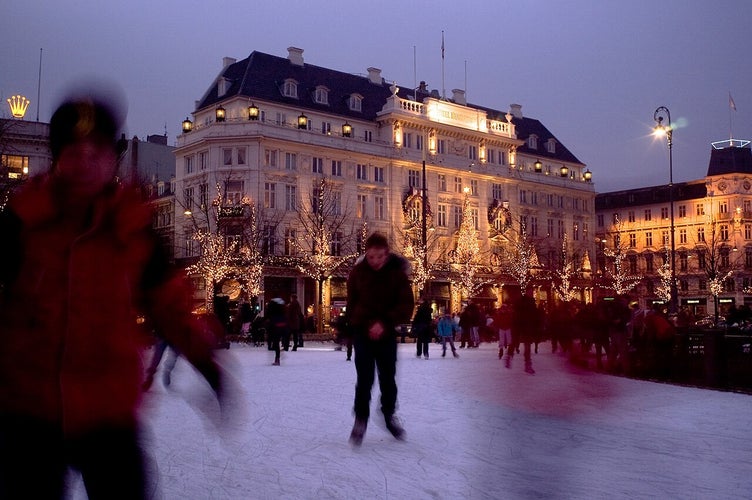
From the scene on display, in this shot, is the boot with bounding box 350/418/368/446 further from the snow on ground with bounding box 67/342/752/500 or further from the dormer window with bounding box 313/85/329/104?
the dormer window with bounding box 313/85/329/104

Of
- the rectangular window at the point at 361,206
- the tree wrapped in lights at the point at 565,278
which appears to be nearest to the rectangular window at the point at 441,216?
the rectangular window at the point at 361,206

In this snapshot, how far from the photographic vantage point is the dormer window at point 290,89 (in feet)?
188

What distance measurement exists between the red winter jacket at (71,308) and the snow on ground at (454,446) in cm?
25

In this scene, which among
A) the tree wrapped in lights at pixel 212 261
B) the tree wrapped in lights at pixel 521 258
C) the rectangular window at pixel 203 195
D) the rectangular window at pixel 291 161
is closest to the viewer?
the tree wrapped in lights at pixel 212 261

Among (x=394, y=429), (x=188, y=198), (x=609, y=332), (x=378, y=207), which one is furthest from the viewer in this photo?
(x=378, y=207)

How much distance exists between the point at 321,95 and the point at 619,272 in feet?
107

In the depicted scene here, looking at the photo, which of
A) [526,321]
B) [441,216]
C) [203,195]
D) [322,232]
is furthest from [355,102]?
[526,321]

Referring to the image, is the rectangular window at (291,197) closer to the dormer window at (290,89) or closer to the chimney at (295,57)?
the dormer window at (290,89)

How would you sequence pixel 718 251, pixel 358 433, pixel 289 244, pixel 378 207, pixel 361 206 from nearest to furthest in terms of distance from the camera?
pixel 358 433 < pixel 289 244 < pixel 361 206 < pixel 378 207 < pixel 718 251

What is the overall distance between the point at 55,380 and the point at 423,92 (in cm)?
6961

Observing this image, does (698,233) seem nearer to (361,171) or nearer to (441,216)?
(441,216)

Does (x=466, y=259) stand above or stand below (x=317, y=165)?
below

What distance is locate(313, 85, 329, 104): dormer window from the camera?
59.4 metres

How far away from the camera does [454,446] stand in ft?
21.8
